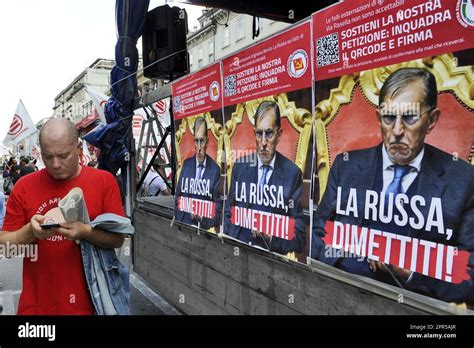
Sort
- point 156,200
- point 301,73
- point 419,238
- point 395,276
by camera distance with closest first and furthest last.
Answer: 1. point 419,238
2. point 395,276
3. point 301,73
4. point 156,200

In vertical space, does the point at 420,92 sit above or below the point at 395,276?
above

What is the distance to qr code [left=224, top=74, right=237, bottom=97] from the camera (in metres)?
4.10

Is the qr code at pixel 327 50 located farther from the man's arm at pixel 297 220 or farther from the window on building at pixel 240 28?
the window on building at pixel 240 28

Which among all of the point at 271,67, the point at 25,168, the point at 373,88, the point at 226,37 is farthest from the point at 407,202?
the point at 226,37

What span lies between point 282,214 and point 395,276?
1143 millimetres

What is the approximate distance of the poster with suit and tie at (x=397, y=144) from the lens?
2.07 m

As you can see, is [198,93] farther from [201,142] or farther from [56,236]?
[56,236]

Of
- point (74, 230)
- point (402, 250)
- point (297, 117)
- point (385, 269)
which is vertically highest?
point (297, 117)

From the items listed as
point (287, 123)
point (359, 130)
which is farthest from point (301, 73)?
point (359, 130)

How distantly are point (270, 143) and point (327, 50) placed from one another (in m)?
0.97

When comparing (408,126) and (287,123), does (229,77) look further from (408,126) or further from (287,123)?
(408,126)

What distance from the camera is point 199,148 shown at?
487cm

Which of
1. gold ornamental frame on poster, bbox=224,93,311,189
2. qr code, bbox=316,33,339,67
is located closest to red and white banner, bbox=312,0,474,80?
qr code, bbox=316,33,339,67
